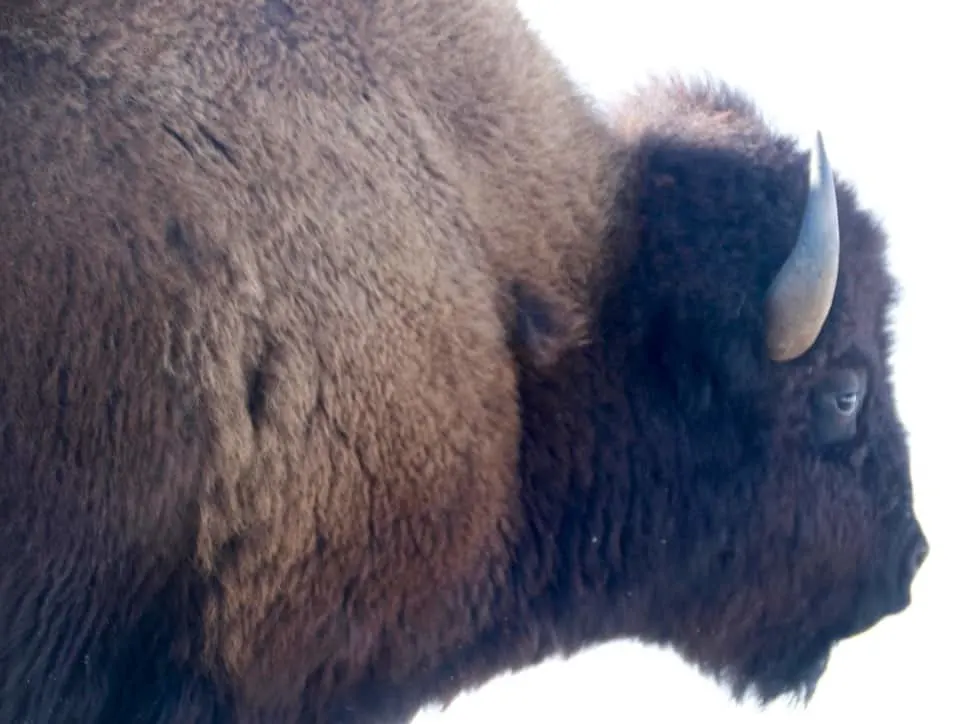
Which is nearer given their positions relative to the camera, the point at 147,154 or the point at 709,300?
the point at 147,154

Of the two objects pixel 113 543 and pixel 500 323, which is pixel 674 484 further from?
pixel 113 543

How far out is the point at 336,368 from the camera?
203 cm

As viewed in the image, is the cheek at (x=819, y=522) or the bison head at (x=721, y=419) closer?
the bison head at (x=721, y=419)

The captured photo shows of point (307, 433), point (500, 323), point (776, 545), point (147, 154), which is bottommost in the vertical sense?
point (776, 545)

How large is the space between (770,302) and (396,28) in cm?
83

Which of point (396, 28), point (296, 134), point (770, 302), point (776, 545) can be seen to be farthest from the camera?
point (776, 545)

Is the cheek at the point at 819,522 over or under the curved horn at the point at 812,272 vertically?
under

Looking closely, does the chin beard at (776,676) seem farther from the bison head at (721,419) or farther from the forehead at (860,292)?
the forehead at (860,292)

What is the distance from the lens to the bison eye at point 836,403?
247 centimetres

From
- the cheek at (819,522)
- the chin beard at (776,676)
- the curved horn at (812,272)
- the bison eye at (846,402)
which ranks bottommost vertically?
the chin beard at (776,676)

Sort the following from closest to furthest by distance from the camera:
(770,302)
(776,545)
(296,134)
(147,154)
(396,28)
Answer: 1. (147,154)
2. (296,134)
3. (396,28)
4. (770,302)
5. (776,545)

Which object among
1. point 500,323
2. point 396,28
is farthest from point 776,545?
point 396,28

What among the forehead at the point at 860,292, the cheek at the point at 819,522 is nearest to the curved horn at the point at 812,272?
the forehead at the point at 860,292

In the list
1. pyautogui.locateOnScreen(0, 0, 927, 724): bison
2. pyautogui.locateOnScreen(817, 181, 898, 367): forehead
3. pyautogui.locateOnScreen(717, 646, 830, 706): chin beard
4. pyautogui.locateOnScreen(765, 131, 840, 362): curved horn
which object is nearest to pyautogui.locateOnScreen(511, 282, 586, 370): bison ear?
pyautogui.locateOnScreen(0, 0, 927, 724): bison
